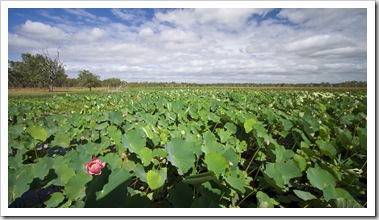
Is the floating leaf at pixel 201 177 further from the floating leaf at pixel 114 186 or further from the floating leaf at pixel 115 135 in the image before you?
the floating leaf at pixel 115 135

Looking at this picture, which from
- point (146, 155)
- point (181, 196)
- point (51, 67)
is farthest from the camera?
point (51, 67)

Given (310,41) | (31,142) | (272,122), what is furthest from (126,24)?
(272,122)

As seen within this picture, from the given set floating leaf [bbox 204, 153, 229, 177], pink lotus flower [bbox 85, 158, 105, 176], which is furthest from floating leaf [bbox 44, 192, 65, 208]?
floating leaf [bbox 204, 153, 229, 177]

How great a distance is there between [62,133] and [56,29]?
1.21 metres

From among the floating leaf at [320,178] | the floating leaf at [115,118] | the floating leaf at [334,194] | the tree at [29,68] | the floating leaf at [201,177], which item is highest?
the tree at [29,68]

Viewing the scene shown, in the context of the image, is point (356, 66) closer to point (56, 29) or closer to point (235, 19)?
point (235, 19)

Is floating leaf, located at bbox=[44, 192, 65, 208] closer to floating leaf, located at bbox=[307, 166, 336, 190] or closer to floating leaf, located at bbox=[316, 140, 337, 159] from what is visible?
floating leaf, located at bbox=[307, 166, 336, 190]

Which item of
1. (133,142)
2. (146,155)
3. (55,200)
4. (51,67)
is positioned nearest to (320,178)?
(146,155)

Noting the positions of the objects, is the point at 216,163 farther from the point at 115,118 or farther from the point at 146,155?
the point at 115,118

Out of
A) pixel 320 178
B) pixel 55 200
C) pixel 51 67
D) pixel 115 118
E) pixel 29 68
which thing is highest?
pixel 51 67

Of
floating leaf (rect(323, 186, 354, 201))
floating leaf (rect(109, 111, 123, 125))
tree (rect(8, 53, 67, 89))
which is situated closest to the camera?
floating leaf (rect(323, 186, 354, 201))

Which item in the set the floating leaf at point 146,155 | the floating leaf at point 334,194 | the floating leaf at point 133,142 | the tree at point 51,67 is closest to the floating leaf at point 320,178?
the floating leaf at point 334,194

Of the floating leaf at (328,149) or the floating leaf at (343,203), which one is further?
the floating leaf at (328,149)

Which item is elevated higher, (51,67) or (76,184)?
(51,67)
